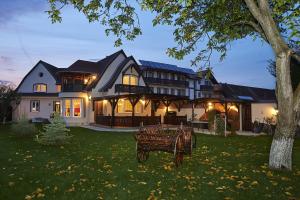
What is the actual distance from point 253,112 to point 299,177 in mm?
21704

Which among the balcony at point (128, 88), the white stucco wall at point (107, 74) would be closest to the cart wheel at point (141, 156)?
the balcony at point (128, 88)

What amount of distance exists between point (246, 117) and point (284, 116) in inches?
A: 844

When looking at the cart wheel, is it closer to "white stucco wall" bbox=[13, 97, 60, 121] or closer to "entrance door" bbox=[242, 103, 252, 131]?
"entrance door" bbox=[242, 103, 252, 131]

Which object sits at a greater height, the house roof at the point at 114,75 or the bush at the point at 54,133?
the house roof at the point at 114,75

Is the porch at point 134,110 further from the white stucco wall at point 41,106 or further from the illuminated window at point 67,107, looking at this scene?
the white stucco wall at point 41,106

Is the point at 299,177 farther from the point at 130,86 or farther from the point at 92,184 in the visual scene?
the point at 130,86

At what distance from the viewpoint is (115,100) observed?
30.3m

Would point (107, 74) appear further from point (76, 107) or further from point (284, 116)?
point (284, 116)

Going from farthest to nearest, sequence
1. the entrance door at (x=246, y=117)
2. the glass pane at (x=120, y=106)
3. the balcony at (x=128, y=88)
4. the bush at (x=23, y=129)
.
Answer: the glass pane at (x=120, y=106) < the balcony at (x=128, y=88) < the entrance door at (x=246, y=117) < the bush at (x=23, y=129)

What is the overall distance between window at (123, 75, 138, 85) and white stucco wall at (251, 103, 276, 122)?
14.8 meters

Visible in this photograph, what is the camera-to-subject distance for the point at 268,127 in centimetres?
2438

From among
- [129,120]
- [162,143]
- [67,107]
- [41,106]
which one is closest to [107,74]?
[67,107]

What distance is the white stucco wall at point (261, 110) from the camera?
89.6 feet

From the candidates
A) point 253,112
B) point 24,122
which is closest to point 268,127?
point 253,112
